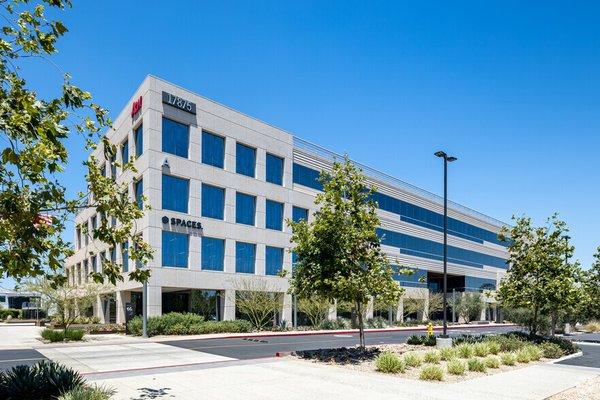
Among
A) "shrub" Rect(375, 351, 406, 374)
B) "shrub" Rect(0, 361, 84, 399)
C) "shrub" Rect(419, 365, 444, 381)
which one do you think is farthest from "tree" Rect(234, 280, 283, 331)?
"shrub" Rect(0, 361, 84, 399)

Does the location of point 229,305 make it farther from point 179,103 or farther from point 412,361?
point 412,361

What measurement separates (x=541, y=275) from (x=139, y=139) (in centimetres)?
2843

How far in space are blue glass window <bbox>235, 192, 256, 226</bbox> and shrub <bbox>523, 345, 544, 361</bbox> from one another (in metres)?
25.0

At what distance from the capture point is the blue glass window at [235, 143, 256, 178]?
132ft

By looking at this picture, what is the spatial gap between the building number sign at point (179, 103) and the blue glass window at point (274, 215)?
1038 cm

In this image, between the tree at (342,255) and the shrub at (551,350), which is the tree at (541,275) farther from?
the tree at (342,255)

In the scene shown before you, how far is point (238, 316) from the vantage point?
130 feet

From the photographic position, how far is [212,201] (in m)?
38.2

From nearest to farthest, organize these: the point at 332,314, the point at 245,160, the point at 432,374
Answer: the point at 432,374 < the point at 245,160 < the point at 332,314

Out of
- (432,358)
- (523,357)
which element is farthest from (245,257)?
(523,357)

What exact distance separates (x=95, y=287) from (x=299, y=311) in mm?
17443

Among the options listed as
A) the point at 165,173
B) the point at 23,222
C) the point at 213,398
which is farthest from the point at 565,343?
the point at 165,173

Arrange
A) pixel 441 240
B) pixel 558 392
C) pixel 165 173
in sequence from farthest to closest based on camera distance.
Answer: pixel 441 240 < pixel 165 173 < pixel 558 392

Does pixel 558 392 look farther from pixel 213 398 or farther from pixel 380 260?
pixel 213 398
